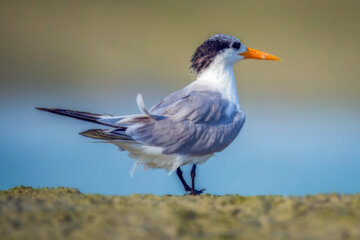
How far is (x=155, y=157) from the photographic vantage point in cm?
378

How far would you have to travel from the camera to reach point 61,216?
81.7 inches

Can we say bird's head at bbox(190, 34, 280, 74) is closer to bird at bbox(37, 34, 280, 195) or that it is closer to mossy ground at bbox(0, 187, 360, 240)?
bird at bbox(37, 34, 280, 195)

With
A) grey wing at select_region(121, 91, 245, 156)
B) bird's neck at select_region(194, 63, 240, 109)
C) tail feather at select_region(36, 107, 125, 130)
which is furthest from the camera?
bird's neck at select_region(194, 63, 240, 109)

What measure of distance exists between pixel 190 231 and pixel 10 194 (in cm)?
150

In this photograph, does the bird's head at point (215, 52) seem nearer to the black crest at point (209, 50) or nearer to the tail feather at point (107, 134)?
the black crest at point (209, 50)

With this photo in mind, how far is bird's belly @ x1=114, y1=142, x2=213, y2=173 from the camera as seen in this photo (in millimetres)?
3727

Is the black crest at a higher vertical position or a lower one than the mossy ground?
higher

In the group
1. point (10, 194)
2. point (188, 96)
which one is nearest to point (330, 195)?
point (188, 96)

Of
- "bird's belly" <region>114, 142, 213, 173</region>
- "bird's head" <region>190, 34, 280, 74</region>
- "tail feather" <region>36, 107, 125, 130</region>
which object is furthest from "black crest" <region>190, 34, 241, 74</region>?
"tail feather" <region>36, 107, 125, 130</region>

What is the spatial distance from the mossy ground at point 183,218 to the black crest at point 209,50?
2.23 metres

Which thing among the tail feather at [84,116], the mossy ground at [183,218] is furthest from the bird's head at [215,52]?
the mossy ground at [183,218]

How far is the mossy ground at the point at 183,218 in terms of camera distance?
183 centimetres

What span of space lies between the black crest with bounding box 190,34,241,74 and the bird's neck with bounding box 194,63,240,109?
0.07 m

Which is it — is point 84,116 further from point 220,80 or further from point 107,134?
point 220,80
